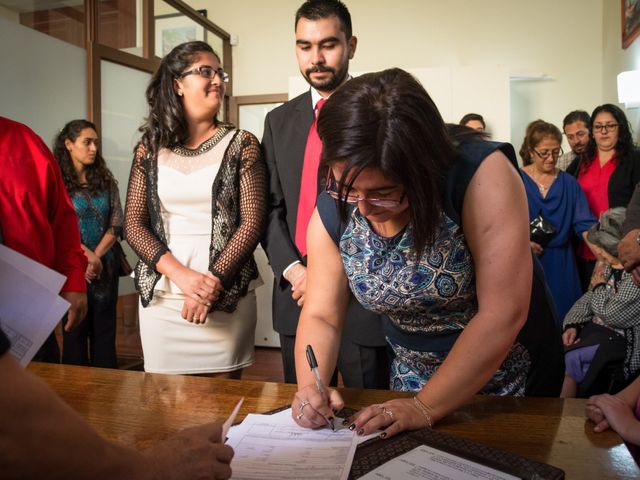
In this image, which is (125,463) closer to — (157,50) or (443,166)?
(443,166)

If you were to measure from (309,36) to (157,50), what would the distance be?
11.9 feet

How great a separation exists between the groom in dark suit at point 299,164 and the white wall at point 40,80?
1.95 m

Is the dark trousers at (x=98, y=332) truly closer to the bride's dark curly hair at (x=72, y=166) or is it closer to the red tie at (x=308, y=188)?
the bride's dark curly hair at (x=72, y=166)

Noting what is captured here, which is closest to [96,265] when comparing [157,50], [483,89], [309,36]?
[309,36]

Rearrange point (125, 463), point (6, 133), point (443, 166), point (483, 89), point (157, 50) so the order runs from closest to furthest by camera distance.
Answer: point (125, 463) → point (443, 166) → point (6, 133) → point (483, 89) → point (157, 50)

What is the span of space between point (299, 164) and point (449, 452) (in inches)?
48.6

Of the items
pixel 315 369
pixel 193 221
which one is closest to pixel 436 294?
pixel 315 369

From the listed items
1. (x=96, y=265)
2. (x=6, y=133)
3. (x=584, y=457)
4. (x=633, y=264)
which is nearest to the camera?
(x=584, y=457)

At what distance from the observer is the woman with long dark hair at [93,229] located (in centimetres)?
341

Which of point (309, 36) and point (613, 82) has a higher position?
point (613, 82)

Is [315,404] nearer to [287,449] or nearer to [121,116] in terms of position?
[287,449]

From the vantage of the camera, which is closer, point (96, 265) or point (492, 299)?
point (492, 299)

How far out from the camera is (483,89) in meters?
4.82

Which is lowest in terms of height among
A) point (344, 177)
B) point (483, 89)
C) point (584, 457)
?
point (584, 457)
